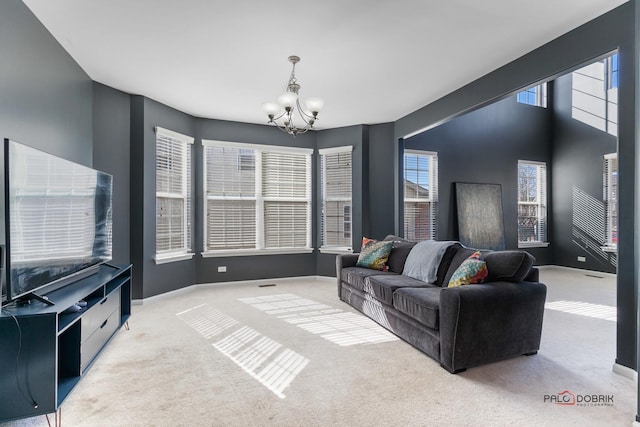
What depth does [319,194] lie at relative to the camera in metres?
5.91

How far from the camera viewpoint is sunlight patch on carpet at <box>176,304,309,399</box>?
2.41 metres

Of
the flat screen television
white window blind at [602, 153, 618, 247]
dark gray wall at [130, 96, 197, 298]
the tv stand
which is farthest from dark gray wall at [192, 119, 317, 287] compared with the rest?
white window blind at [602, 153, 618, 247]

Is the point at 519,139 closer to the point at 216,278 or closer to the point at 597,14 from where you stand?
the point at 597,14

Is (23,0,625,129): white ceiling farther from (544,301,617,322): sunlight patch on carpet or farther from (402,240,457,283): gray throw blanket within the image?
(544,301,617,322): sunlight patch on carpet

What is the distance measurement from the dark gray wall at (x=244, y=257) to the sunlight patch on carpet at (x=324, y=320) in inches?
39.0

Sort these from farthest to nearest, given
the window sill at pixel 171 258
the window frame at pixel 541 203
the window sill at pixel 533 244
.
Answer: the window frame at pixel 541 203 < the window sill at pixel 533 244 < the window sill at pixel 171 258

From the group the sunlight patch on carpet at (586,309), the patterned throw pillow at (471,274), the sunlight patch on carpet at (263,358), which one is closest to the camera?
the sunlight patch on carpet at (263,358)

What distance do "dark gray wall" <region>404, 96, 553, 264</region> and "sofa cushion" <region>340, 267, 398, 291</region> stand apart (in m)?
2.50

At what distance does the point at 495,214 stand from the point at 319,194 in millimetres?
3662

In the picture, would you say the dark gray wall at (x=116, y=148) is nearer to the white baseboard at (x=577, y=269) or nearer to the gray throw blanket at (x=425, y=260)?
the gray throw blanket at (x=425, y=260)

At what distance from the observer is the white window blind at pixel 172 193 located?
4.60 metres

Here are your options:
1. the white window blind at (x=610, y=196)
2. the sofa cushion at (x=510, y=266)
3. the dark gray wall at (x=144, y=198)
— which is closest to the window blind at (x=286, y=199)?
the dark gray wall at (x=144, y=198)

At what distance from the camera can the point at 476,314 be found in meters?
2.46

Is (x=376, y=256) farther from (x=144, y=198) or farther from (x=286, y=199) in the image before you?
(x=144, y=198)
